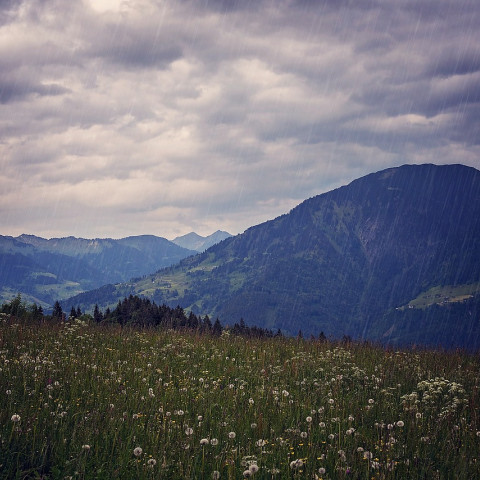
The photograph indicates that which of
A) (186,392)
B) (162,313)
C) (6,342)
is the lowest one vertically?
(162,313)

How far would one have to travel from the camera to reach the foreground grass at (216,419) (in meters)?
5.10

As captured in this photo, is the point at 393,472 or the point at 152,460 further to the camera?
the point at 393,472

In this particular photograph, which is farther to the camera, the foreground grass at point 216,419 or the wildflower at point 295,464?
the foreground grass at point 216,419

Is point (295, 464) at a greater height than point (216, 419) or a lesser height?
greater

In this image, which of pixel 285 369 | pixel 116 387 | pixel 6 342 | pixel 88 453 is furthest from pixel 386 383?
pixel 6 342

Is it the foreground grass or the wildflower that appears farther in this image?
the foreground grass

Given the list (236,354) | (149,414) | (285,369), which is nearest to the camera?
(149,414)

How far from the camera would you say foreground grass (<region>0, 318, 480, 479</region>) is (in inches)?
201

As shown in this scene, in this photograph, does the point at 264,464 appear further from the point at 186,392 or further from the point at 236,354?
the point at 236,354

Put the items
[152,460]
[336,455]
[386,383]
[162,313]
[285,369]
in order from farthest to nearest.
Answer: [162,313]
[285,369]
[386,383]
[336,455]
[152,460]

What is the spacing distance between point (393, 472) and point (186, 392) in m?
4.26

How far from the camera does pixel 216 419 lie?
6.85 metres

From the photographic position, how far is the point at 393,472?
17.1 feet

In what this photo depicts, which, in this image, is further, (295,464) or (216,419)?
(216,419)
